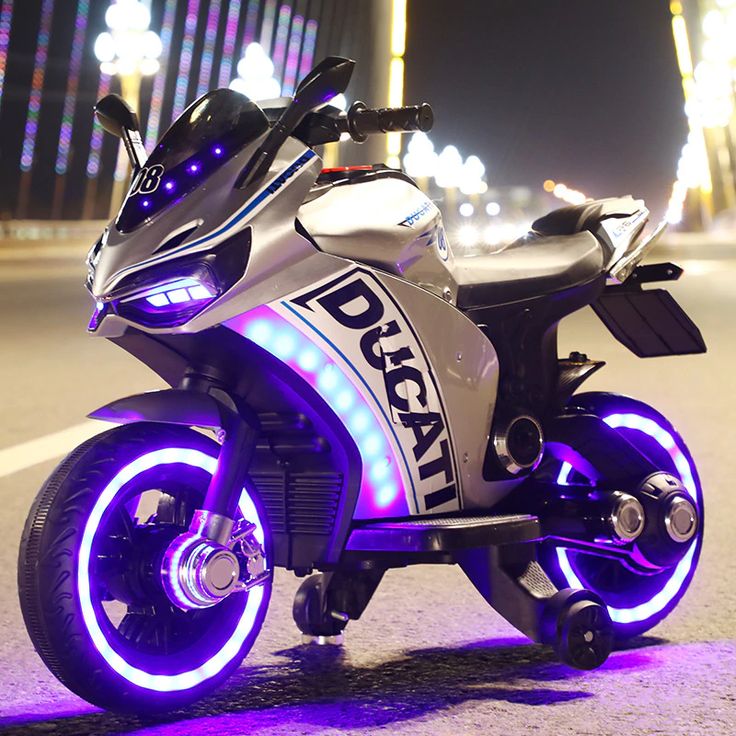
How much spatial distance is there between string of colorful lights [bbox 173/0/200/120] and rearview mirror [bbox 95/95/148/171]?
80666 millimetres

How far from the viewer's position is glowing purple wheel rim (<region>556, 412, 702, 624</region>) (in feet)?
14.9

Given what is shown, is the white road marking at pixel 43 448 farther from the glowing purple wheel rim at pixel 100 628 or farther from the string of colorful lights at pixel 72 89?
the string of colorful lights at pixel 72 89

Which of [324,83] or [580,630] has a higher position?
[324,83]

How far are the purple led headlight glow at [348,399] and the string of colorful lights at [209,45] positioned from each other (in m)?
84.5

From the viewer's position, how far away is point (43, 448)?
834cm

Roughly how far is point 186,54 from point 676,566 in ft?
289

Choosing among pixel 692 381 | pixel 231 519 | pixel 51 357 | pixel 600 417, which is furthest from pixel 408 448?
pixel 51 357

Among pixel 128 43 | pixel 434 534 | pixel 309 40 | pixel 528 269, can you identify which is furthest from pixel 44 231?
pixel 309 40

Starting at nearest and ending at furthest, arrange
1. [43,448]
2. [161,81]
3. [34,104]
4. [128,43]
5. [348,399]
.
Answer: [348,399]
[43,448]
[128,43]
[161,81]
[34,104]

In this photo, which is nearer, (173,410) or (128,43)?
(173,410)

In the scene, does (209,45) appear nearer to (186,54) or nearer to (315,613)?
(186,54)

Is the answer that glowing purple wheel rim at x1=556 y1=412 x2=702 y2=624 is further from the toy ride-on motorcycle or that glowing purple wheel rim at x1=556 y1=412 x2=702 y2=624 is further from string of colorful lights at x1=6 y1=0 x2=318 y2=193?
string of colorful lights at x1=6 y1=0 x2=318 y2=193

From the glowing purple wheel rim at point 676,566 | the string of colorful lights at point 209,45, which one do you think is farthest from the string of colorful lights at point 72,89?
the glowing purple wheel rim at point 676,566

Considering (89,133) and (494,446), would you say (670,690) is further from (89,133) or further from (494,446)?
(89,133)
